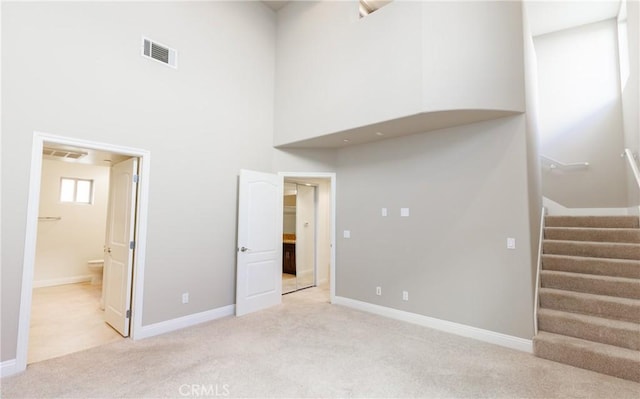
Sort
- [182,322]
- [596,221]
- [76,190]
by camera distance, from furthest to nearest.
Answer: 1. [76,190]
2. [596,221]
3. [182,322]

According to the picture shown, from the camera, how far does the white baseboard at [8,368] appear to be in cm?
263

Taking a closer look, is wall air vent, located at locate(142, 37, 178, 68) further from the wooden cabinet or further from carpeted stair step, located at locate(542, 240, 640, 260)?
carpeted stair step, located at locate(542, 240, 640, 260)

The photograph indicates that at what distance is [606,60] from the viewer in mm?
5207

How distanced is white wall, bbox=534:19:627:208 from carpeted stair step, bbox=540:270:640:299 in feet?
8.15

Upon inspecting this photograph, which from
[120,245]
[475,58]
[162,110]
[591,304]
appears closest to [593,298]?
[591,304]

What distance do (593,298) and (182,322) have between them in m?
4.77

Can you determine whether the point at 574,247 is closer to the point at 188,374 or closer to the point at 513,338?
the point at 513,338

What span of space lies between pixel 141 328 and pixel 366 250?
311 cm

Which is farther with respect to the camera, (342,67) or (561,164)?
(561,164)

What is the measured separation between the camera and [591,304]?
10.7 ft

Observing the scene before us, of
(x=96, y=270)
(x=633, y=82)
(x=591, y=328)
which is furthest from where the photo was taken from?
(x=96, y=270)

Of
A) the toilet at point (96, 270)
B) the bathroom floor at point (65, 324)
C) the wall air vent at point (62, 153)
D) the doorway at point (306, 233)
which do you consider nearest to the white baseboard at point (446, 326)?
the doorway at point (306, 233)

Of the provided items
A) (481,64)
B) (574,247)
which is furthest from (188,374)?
(574,247)

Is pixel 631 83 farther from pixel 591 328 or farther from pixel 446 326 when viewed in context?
pixel 446 326
